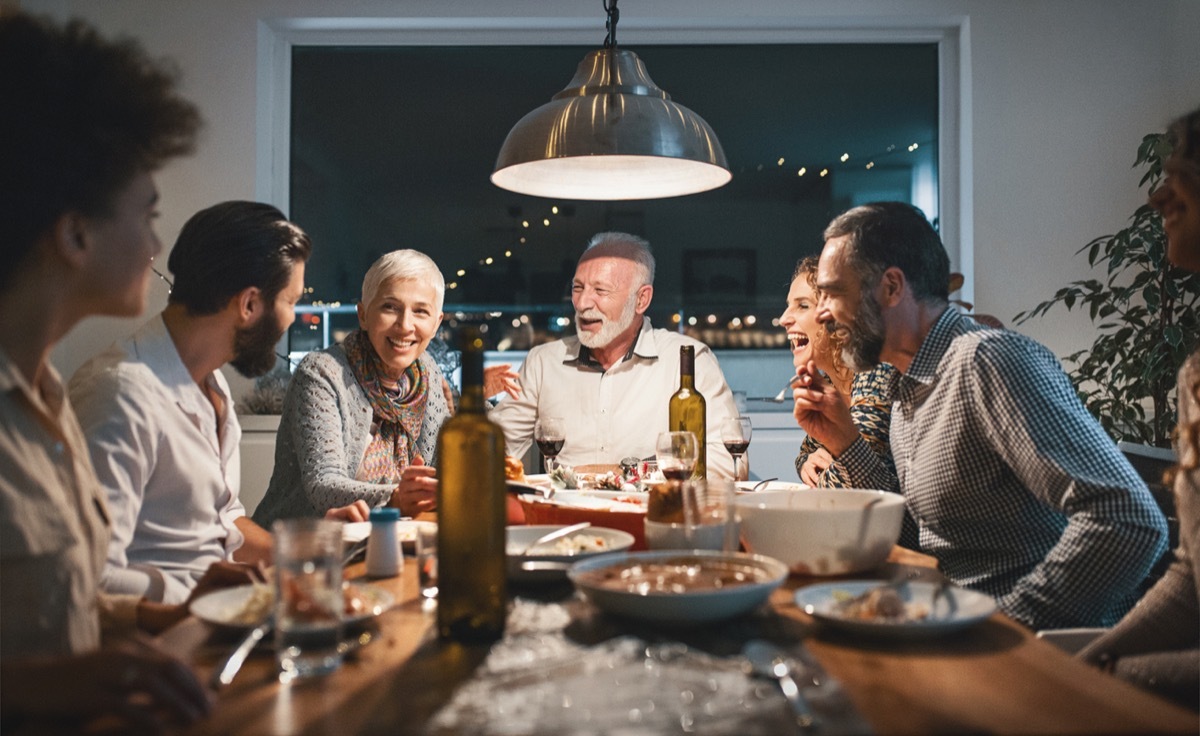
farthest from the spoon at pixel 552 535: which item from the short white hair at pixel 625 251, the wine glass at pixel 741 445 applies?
the short white hair at pixel 625 251

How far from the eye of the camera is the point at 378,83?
15.2ft

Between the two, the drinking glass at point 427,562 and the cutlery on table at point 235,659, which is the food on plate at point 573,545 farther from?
the cutlery on table at point 235,659

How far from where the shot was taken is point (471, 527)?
1.15 metres

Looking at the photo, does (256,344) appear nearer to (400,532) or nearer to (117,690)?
(400,532)

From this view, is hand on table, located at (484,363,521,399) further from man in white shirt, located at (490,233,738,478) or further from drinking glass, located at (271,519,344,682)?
drinking glass, located at (271,519,344,682)

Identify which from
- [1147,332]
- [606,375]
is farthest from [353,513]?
[1147,332]

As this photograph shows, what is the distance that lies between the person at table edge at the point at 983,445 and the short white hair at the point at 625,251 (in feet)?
4.87

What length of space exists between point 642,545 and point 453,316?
9.38 feet

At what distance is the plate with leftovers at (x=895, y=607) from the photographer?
1.13 m

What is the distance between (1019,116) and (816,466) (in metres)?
2.32

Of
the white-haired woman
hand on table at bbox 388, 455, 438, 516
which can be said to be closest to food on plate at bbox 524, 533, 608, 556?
hand on table at bbox 388, 455, 438, 516

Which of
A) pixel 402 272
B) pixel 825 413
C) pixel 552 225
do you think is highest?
pixel 552 225

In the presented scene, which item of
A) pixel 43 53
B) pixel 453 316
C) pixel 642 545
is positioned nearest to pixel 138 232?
pixel 43 53

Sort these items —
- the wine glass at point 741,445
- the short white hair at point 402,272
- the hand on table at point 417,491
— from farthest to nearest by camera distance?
the short white hair at point 402,272 < the wine glass at point 741,445 < the hand on table at point 417,491
